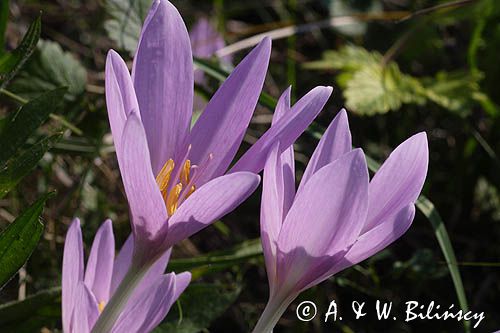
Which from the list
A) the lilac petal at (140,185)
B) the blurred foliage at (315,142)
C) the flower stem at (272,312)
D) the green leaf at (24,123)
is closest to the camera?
the lilac petal at (140,185)

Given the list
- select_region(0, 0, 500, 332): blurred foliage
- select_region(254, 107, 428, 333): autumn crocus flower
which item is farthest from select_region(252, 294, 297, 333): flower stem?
select_region(0, 0, 500, 332): blurred foliage

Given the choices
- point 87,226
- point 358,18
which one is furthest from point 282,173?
point 358,18

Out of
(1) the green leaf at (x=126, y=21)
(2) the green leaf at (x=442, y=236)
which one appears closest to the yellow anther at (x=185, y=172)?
(2) the green leaf at (x=442, y=236)

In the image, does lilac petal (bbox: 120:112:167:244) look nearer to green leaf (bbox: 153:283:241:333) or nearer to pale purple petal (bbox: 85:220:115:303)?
pale purple petal (bbox: 85:220:115:303)

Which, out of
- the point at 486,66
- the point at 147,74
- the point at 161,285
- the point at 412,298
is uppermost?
the point at 147,74

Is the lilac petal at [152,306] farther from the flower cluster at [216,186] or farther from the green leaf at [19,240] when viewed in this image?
the green leaf at [19,240]

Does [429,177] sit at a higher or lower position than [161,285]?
lower

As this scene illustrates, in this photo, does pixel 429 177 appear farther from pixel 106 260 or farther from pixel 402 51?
pixel 106 260
